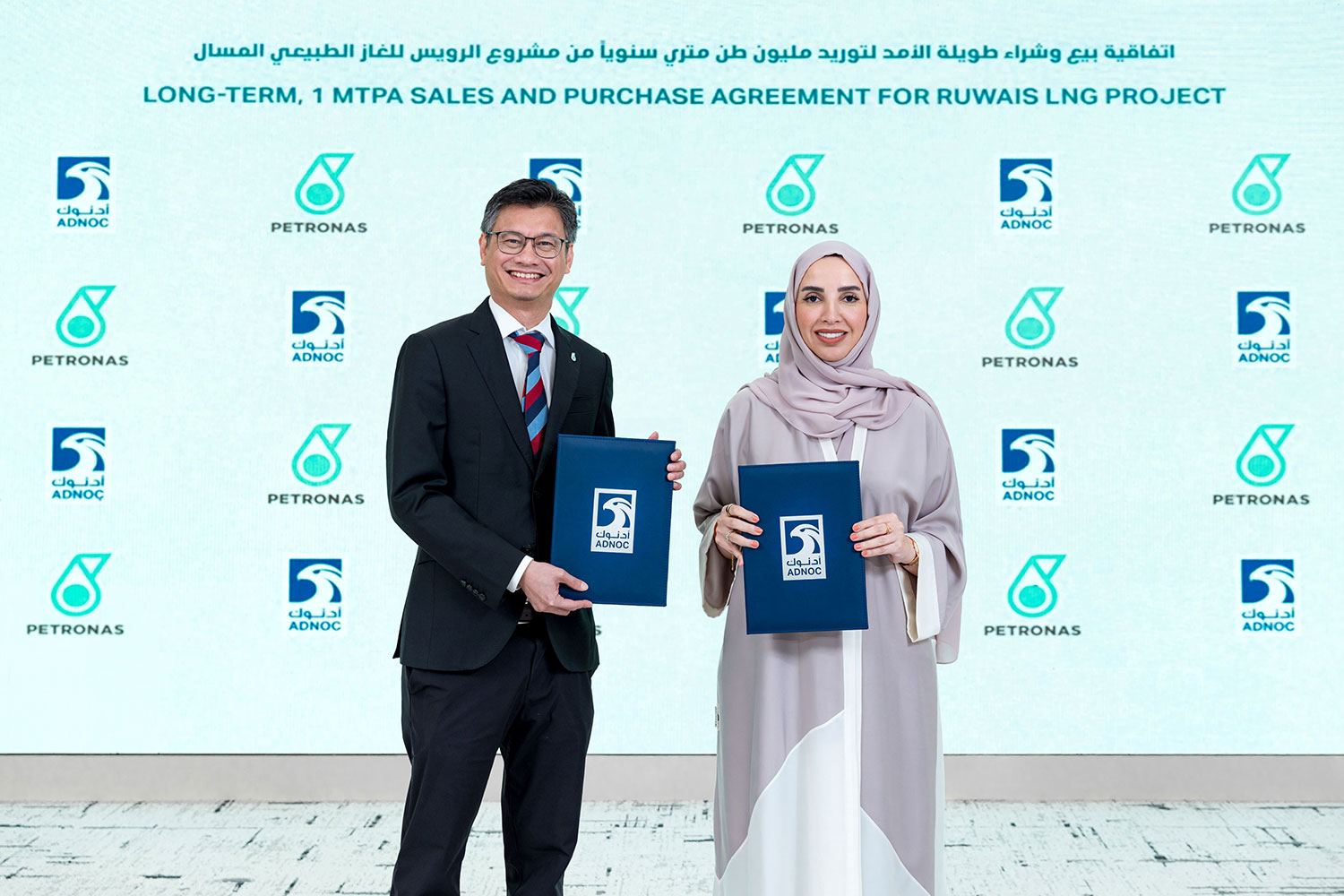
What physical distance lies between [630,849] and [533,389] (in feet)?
6.05

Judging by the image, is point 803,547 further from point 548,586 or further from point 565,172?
point 565,172

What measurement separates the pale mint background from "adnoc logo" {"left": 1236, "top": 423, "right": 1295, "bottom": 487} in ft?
0.16

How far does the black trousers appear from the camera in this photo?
6.96 feet

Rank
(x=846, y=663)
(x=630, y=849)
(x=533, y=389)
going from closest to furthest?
(x=846, y=663)
(x=533, y=389)
(x=630, y=849)

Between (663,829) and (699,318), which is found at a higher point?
(699,318)

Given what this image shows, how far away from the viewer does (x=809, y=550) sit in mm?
1986

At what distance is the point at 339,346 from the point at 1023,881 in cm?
284

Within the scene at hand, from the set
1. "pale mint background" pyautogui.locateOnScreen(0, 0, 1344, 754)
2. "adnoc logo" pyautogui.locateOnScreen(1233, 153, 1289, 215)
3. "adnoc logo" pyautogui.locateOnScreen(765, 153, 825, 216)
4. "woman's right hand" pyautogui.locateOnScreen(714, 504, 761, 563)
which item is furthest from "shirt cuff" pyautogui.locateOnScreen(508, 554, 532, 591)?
"adnoc logo" pyautogui.locateOnScreen(1233, 153, 1289, 215)

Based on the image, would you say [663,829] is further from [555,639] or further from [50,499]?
[50,499]

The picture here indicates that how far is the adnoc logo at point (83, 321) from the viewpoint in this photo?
3.83 m

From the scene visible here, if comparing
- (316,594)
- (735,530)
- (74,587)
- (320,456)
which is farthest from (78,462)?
(735,530)

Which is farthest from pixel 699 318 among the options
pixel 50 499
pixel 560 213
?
pixel 50 499

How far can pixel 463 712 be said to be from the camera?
2.12m

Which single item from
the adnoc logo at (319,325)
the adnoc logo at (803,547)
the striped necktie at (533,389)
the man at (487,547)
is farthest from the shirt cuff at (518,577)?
the adnoc logo at (319,325)
